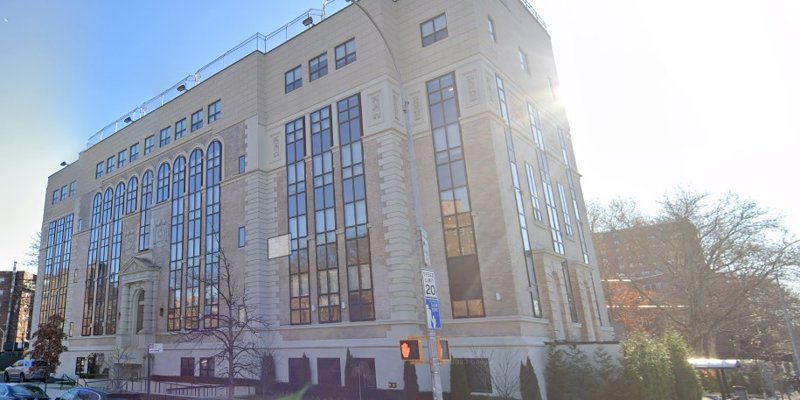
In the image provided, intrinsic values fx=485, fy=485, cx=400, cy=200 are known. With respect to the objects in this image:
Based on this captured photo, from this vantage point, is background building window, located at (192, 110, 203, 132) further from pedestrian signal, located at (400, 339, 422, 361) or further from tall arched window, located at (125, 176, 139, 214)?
pedestrian signal, located at (400, 339, 422, 361)

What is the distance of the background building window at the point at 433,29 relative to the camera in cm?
2862

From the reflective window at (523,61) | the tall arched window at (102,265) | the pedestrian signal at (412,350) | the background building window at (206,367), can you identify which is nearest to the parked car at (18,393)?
the background building window at (206,367)

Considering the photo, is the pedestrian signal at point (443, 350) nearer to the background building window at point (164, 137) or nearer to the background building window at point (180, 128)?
the background building window at point (180, 128)

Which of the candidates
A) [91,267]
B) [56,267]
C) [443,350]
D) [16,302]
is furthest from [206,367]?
[16,302]

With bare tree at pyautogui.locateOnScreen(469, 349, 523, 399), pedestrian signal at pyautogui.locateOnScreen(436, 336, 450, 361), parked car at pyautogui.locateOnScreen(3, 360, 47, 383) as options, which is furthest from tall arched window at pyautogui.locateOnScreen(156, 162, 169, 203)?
pedestrian signal at pyautogui.locateOnScreen(436, 336, 450, 361)

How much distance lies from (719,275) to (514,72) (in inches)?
1067

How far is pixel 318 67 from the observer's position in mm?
32625

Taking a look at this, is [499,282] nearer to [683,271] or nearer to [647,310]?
[683,271]

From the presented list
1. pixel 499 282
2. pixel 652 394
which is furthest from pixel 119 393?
pixel 652 394

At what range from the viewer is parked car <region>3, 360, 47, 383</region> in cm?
4144

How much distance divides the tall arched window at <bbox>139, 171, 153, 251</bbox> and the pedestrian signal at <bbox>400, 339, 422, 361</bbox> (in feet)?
117

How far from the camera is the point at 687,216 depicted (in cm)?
4303

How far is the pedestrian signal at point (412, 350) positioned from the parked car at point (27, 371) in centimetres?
4413

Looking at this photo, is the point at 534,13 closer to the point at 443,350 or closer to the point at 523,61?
the point at 523,61
